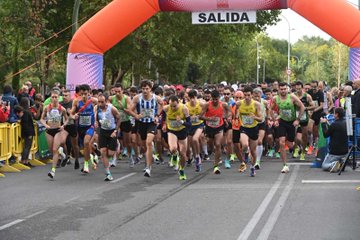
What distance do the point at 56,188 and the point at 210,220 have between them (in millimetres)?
4801

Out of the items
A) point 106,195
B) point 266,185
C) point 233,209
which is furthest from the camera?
point 266,185

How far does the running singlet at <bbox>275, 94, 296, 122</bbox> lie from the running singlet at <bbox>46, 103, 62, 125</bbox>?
4939 mm

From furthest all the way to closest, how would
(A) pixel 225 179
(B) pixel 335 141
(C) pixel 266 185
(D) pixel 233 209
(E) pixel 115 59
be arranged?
(E) pixel 115 59, (B) pixel 335 141, (A) pixel 225 179, (C) pixel 266 185, (D) pixel 233 209

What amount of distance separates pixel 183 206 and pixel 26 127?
25.8 feet

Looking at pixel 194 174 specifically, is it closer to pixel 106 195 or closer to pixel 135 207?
pixel 106 195

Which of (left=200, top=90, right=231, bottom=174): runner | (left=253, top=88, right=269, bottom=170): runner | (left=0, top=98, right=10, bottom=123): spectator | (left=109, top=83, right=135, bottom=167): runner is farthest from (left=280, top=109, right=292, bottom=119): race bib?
(left=0, top=98, right=10, bottom=123): spectator

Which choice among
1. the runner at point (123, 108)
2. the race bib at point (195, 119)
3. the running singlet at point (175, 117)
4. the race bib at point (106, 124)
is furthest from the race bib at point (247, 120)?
the runner at point (123, 108)

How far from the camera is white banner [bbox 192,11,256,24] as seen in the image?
20484 mm

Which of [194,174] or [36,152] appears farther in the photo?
[36,152]

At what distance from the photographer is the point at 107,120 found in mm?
15219

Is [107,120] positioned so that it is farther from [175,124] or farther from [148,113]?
[175,124]

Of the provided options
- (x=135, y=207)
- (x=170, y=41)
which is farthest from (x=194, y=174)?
(x=170, y=41)

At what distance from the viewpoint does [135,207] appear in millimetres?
11078

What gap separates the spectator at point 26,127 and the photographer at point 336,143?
7.04m
